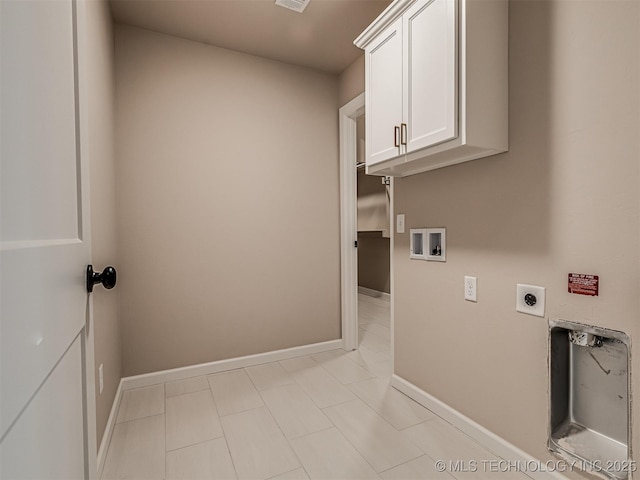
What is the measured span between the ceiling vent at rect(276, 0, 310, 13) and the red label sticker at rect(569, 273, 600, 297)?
2.17m

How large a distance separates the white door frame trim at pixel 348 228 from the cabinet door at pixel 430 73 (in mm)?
1322

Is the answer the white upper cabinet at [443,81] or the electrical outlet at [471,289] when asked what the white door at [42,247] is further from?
the electrical outlet at [471,289]

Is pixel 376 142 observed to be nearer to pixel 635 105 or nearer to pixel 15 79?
pixel 635 105

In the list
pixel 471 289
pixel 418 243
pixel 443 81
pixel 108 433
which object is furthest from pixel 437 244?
pixel 108 433

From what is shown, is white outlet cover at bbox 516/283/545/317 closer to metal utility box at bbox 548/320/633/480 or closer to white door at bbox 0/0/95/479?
metal utility box at bbox 548/320/633/480

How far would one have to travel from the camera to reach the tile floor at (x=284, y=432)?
1584 millimetres

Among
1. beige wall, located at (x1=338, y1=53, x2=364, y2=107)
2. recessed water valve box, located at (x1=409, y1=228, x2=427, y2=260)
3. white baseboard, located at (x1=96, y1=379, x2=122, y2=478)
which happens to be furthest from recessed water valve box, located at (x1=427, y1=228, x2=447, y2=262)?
white baseboard, located at (x1=96, y1=379, x2=122, y2=478)

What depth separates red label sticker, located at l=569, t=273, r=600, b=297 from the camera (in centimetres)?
128

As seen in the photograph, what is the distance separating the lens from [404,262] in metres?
2.25

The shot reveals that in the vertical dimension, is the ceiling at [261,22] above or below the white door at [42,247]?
above

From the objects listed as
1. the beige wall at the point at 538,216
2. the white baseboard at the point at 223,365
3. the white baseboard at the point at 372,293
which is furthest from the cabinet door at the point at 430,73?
the white baseboard at the point at 372,293

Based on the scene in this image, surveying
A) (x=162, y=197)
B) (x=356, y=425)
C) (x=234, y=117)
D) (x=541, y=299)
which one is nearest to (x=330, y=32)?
(x=234, y=117)

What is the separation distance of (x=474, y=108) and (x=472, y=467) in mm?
1636

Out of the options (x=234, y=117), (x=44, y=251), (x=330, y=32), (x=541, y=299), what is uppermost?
(x=330, y=32)
